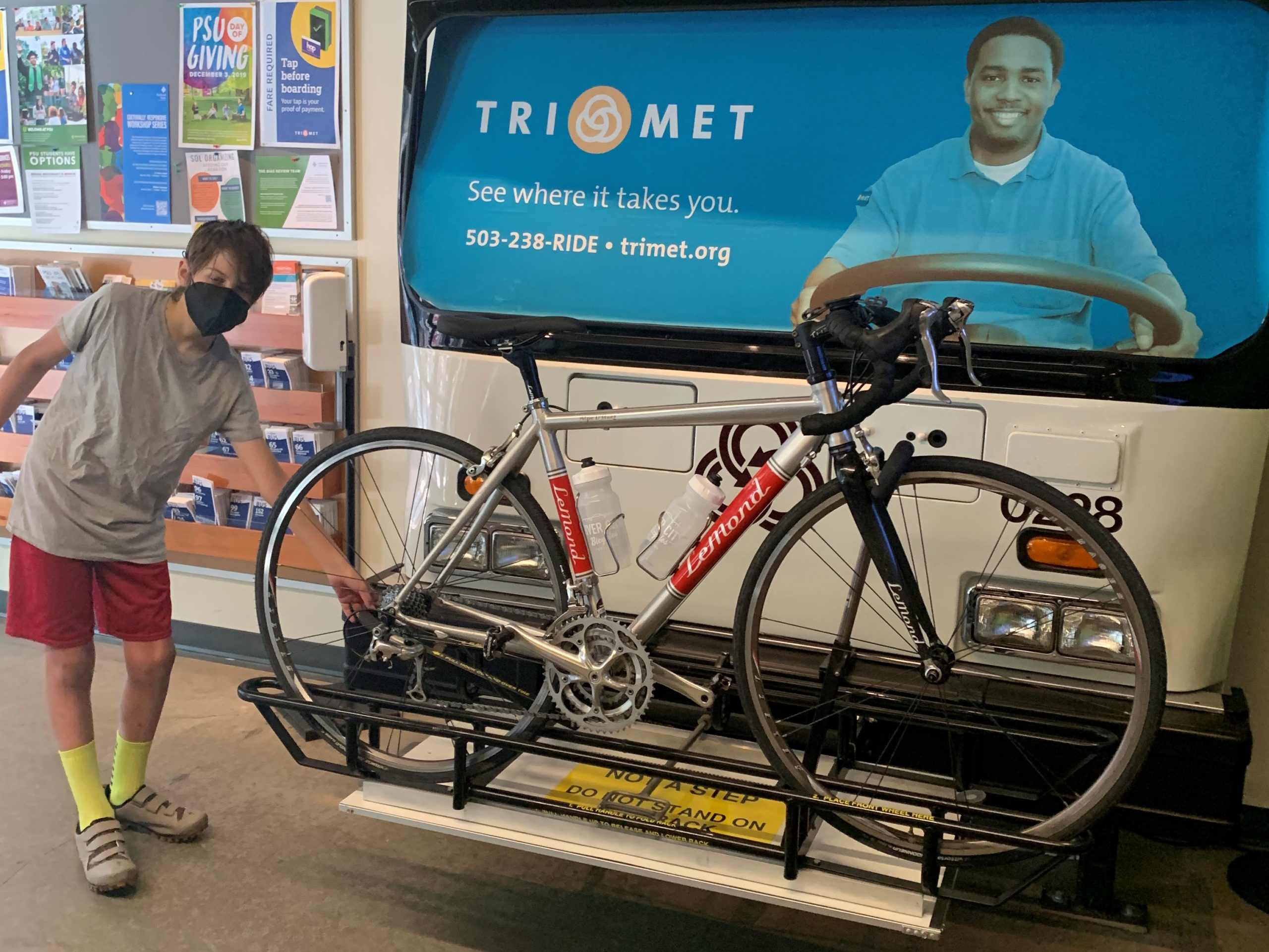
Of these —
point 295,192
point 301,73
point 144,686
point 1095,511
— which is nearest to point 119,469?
point 144,686

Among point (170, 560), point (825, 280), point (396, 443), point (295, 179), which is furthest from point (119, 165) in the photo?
point (825, 280)

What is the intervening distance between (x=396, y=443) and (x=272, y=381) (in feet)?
4.87

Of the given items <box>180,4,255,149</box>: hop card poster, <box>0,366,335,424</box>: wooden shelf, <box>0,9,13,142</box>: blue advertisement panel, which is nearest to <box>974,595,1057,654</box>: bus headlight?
<box>0,366,335,424</box>: wooden shelf

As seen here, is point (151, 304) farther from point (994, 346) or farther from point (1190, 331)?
point (1190, 331)

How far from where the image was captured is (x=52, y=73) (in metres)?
4.15

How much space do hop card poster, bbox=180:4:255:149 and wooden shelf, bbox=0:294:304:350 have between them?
25.2 inches

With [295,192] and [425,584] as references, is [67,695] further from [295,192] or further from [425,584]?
[295,192]

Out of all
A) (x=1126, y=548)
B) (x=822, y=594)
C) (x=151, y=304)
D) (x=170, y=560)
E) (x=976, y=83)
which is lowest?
(x=170, y=560)

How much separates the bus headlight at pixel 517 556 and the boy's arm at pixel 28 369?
3.87ft

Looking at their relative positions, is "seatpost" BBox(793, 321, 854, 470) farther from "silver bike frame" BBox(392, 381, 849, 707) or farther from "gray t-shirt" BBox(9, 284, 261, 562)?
"gray t-shirt" BBox(9, 284, 261, 562)

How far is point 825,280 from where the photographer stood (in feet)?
7.94

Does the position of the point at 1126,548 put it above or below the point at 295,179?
below

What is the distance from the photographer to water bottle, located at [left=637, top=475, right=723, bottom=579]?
229 cm

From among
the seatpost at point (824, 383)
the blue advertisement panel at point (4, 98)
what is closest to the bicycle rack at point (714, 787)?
the seatpost at point (824, 383)
